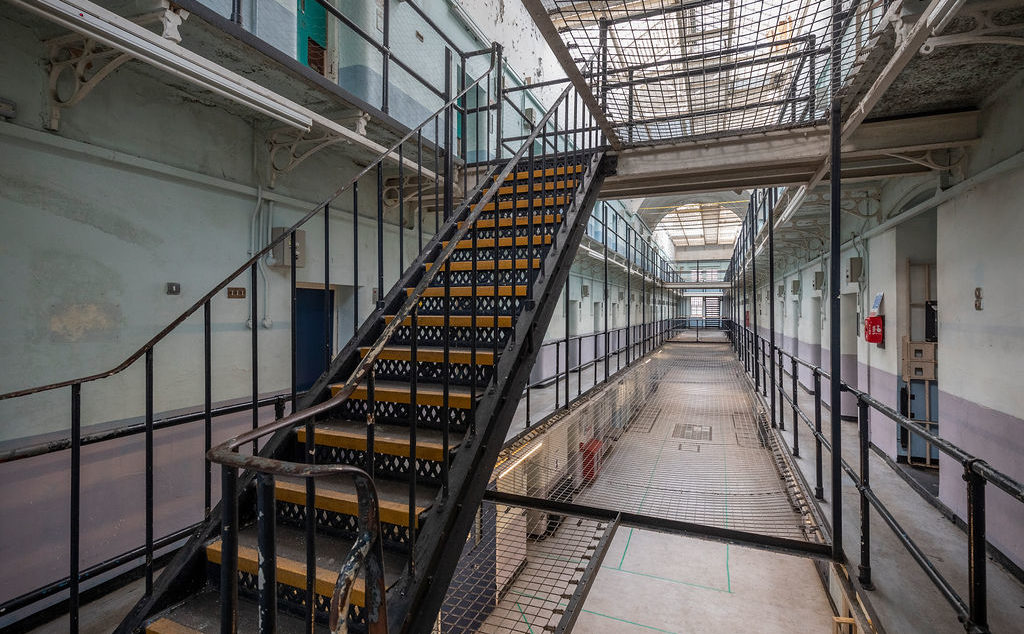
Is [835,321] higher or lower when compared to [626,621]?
higher

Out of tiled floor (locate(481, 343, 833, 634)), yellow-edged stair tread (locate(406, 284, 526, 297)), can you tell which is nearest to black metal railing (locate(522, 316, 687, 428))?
tiled floor (locate(481, 343, 833, 634))

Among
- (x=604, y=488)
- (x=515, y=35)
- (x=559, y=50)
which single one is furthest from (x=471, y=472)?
(x=515, y=35)

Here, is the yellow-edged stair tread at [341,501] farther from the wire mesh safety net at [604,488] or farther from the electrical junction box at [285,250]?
the electrical junction box at [285,250]

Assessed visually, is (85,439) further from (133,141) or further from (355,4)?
(355,4)

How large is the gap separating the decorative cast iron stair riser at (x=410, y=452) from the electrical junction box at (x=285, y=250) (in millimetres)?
1488

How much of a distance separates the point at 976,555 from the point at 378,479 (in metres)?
2.03

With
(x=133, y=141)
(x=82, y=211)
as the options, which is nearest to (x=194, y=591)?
(x=82, y=211)

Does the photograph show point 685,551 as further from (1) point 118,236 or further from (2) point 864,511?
(1) point 118,236

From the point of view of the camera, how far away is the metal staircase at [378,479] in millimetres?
970

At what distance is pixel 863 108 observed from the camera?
2535 mm

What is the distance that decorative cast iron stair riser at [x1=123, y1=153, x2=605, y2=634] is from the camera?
5.45ft

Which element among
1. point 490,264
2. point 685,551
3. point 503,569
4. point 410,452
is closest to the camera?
point 410,452

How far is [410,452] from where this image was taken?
1.52 meters

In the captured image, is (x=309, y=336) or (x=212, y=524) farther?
(x=309, y=336)
